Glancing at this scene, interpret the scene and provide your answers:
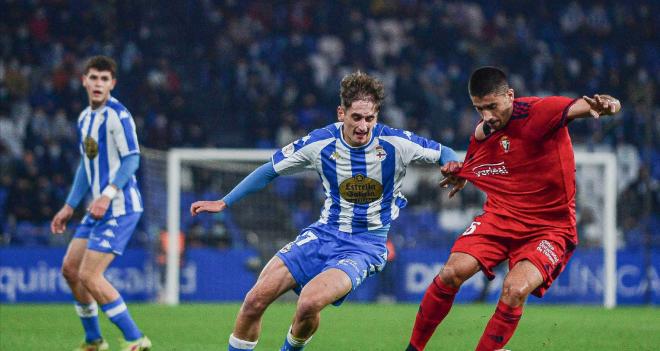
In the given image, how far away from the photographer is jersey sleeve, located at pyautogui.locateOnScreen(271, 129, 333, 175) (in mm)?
6629

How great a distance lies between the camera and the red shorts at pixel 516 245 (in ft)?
20.7

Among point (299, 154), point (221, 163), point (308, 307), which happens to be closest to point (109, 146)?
point (299, 154)

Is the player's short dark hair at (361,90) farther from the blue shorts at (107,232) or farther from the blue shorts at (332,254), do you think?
the blue shorts at (107,232)

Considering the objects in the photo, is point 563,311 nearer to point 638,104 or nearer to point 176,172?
point 176,172

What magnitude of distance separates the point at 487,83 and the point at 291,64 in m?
14.8

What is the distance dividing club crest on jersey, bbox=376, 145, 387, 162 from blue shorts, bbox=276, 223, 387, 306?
51cm

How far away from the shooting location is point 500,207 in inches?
260

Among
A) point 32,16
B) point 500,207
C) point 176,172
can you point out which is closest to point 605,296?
point 176,172

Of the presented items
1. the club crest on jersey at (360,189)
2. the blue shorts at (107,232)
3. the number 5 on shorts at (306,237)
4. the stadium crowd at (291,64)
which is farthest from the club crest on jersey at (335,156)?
the stadium crowd at (291,64)

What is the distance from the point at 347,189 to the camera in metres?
6.61

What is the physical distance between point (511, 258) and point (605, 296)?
27.9ft

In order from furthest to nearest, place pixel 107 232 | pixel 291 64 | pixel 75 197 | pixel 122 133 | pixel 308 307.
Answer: pixel 291 64 → pixel 75 197 → pixel 122 133 → pixel 107 232 → pixel 308 307

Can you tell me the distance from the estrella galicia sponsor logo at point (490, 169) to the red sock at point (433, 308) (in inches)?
30.5

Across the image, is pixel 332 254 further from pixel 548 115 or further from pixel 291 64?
pixel 291 64
